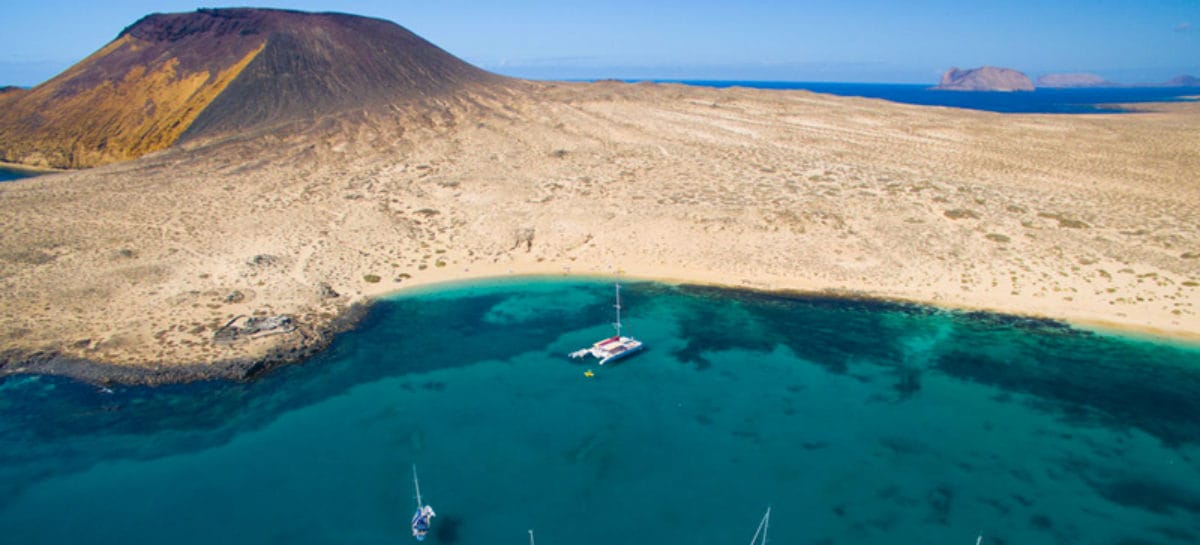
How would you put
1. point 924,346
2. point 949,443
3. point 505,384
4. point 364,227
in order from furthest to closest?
point 364,227 < point 924,346 < point 505,384 < point 949,443

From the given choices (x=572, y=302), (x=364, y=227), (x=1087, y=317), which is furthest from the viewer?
(x=364, y=227)

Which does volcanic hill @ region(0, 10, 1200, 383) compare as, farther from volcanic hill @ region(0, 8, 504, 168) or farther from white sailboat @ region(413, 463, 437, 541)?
white sailboat @ region(413, 463, 437, 541)

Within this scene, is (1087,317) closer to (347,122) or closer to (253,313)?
(253,313)

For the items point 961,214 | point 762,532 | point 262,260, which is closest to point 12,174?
point 262,260

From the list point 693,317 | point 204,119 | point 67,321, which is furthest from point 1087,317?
point 204,119

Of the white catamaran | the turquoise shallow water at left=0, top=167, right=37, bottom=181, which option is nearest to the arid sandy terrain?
the white catamaran

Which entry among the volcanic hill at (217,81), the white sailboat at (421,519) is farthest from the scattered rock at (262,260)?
the volcanic hill at (217,81)

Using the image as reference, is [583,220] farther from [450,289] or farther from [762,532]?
[762,532]

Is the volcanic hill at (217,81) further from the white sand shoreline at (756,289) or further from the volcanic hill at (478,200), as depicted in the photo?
the white sand shoreline at (756,289)
